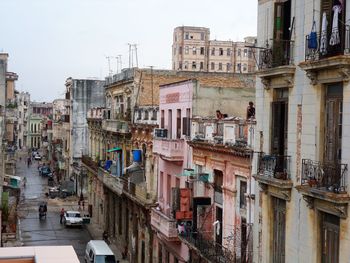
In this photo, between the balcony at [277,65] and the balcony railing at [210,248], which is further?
the balcony railing at [210,248]

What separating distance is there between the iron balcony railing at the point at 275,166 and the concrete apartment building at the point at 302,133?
0.01 meters

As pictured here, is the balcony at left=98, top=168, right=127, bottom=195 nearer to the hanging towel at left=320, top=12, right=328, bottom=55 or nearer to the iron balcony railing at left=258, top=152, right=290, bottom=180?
the iron balcony railing at left=258, top=152, right=290, bottom=180

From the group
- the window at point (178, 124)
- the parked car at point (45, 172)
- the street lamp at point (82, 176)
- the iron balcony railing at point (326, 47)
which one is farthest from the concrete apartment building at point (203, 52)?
the iron balcony railing at point (326, 47)

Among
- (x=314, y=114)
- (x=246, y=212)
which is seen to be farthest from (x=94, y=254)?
(x=314, y=114)

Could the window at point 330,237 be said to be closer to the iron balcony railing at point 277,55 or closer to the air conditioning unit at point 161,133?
the iron balcony railing at point 277,55

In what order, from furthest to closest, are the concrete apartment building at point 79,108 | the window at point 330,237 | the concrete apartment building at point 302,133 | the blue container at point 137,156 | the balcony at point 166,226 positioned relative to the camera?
the concrete apartment building at point 79,108 < the blue container at point 137,156 < the balcony at point 166,226 < the window at point 330,237 < the concrete apartment building at point 302,133

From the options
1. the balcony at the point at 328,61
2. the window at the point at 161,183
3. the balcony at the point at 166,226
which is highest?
the balcony at the point at 328,61

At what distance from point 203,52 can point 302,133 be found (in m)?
105

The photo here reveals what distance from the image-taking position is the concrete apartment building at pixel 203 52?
11838 cm

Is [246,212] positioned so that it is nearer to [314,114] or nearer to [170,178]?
[314,114]

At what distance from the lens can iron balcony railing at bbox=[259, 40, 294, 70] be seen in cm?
1630

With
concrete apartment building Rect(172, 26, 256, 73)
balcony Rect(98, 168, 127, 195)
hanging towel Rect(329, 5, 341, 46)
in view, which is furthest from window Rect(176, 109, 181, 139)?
concrete apartment building Rect(172, 26, 256, 73)

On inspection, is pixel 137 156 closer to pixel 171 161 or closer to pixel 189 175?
pixel 171 161

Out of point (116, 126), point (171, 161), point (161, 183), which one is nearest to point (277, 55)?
point (171, 161)
